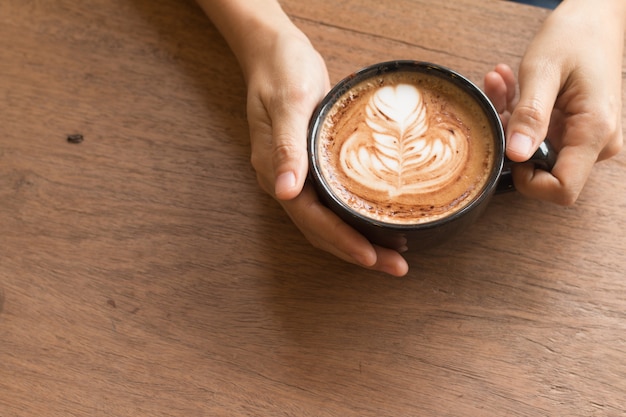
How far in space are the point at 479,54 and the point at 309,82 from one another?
318 millimetres

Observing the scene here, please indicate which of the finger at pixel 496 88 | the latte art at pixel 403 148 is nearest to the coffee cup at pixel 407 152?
the latte art at pixel 403 148

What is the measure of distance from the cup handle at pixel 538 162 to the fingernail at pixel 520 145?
18 mm

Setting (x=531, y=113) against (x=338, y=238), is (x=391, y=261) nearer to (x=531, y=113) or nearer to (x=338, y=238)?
(x=338, y=238)

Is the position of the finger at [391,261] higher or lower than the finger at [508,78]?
lower

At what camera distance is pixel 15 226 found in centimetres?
110

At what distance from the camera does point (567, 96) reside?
100cm

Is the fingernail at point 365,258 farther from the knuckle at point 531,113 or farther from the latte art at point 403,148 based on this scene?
the knuckle at point 531,113

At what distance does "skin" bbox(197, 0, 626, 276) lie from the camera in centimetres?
92

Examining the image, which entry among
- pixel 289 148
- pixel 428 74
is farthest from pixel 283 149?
pixel 428 74

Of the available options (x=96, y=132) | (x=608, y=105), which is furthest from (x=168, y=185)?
(x=608, y=105)

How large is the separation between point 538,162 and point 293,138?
1.15ft

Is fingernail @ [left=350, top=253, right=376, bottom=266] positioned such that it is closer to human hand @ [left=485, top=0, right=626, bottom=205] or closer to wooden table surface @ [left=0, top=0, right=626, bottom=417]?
wooden table surface @ [left=0, top=0, right=626, bottom=417]

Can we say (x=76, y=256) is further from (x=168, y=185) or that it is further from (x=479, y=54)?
(x=479, y=54)

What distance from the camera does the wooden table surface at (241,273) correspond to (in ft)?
3.13
